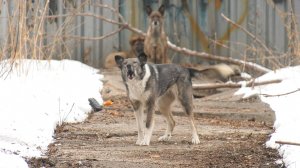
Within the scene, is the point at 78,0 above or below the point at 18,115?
above

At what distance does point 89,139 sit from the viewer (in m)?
8.84

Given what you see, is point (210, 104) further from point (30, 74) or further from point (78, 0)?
point (78, 0)

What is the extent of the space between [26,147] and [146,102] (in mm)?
1931

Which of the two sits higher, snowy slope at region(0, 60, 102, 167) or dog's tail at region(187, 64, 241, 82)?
snowy slope at region(0, 60, 102, 167)

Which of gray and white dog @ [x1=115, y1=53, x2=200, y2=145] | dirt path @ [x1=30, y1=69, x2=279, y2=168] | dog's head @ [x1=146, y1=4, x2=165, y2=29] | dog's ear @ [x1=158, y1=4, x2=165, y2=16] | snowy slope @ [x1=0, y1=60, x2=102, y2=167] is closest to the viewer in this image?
dirt path @ [x1=30, y1=69, x2=279, y2=168]

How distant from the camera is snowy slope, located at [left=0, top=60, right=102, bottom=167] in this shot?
7.39 meters

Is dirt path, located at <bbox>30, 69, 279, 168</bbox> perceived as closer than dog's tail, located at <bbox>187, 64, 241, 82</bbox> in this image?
Yes

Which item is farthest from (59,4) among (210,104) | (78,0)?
(210,104)

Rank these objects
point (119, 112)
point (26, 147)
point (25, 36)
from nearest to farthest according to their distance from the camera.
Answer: point (26, 147)
point (25, 36)
point (119, 112)

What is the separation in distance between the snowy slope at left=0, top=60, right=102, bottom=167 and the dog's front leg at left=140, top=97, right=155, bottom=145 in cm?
111

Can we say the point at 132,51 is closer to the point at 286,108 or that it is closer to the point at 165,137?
the point at 286,108

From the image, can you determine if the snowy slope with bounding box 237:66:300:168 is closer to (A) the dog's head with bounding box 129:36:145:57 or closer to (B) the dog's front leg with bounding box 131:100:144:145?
(B) the dog's front leg with bounding box 131:100:144:145

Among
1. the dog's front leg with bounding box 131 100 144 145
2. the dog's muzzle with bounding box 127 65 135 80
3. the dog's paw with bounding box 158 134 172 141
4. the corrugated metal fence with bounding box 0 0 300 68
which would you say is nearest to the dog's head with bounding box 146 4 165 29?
the corrugated metal fence with bounding box 0 0 300 68

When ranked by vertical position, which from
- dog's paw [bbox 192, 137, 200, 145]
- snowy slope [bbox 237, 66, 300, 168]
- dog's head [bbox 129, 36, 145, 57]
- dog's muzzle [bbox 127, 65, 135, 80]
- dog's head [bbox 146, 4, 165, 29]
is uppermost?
dog's head [bbox 146, 4, 165, 29]
